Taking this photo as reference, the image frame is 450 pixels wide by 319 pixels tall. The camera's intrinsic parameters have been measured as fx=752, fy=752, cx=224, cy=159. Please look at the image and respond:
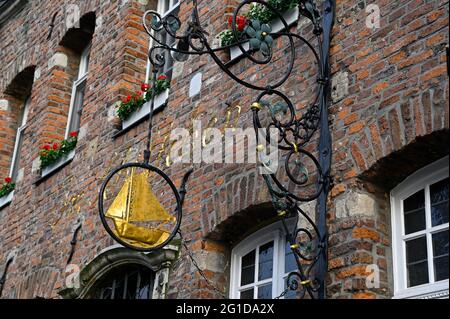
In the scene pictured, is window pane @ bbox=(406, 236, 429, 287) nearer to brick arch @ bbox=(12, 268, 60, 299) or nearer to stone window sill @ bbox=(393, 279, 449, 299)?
stone window sill @ bbox=(393, 279, 449, 299)

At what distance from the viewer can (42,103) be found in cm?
1073

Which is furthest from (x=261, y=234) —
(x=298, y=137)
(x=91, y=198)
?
(x=91, y=198)

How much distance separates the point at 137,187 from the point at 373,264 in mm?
2050

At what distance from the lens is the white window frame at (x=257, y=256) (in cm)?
622

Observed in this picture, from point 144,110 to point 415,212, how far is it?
12.6 ft

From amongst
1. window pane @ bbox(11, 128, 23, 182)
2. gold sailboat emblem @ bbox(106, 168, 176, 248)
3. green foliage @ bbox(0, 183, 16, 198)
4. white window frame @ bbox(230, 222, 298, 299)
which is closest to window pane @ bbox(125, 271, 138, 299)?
white window frame @ bbox(230, 222, 298, 299)

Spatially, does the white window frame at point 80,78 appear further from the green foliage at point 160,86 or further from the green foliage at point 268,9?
the green foliage at point 268,9

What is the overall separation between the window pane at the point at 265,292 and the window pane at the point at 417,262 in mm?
1410

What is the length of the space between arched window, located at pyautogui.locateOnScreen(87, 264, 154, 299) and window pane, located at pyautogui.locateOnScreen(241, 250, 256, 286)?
1.13 metres

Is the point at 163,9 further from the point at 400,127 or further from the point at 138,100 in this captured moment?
the point at 400,127

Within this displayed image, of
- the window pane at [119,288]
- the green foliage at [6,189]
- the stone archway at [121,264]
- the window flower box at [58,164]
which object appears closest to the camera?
the stone archway at [121,264]

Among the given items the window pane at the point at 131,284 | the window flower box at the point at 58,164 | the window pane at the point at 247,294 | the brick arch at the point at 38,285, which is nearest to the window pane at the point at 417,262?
the window pane at the point at 247,294

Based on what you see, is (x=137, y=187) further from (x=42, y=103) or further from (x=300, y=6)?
(x=42, y=103)

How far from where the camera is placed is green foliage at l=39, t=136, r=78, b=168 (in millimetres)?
9602
